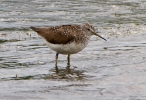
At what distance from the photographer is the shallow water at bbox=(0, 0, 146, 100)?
35.2 feet

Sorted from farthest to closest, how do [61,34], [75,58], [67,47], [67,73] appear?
[75,58], [61,34], [67,47], [67,73]

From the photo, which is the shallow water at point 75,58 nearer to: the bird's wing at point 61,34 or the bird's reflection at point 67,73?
the bird's reflection at point 67,73

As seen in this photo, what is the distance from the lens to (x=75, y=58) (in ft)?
47.3

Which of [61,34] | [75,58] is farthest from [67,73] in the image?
[75,58]

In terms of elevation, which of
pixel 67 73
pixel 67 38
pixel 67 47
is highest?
pixel 67 38

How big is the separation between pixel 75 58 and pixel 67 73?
1787 millimetres

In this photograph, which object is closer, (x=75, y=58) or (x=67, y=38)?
(x=67, y=38)

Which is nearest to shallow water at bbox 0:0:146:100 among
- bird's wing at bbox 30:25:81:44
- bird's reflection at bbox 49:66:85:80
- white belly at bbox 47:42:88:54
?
bird's reflection at bbox 49:66:85:80

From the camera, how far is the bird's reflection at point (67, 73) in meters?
12.2

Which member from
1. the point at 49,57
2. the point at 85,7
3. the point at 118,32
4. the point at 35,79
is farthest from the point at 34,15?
the point at 35,79

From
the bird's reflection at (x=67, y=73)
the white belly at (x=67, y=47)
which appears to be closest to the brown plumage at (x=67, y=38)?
the white belly at (x=67, y=47)

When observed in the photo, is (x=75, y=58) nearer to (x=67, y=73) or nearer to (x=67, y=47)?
(x=67, y=47)

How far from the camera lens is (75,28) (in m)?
13.6

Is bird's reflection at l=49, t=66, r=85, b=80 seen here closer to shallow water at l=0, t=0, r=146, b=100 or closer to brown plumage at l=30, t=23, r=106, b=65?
shallow water at l=0, t=0, r=146, b=100
